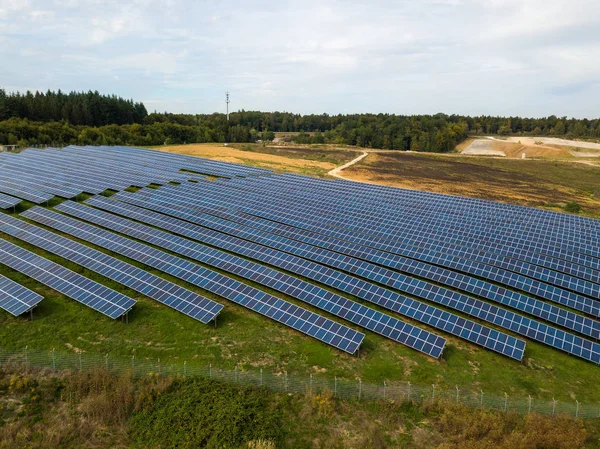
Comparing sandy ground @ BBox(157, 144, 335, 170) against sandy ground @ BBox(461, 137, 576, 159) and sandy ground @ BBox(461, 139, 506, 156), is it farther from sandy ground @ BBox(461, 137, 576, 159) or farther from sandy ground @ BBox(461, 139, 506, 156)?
sandy ground @ BBox(461, 139, 506, 156)

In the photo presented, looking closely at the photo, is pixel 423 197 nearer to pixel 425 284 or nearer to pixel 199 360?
pixel 425 284

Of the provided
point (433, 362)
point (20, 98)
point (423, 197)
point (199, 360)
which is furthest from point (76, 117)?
point (433, 362)

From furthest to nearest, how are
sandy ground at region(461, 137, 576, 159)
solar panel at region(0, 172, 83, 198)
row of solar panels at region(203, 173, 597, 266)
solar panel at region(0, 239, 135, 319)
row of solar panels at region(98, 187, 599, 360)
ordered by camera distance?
sandy ground at region(461, 137, 576, 159) → solar panel at region(0, 172, 83, 198) → row of solar panels at region(203, 173, 597, 266) → solar panel at region(0, 239, 135, 319) → row of solar panels at region(98, 187, 599, 360)

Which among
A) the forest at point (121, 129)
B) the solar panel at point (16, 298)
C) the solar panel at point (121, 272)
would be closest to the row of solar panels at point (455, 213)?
the solar panel at point (121, 272)

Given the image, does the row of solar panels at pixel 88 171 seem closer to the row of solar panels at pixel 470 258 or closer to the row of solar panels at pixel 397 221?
the row of solar panels at pixel 397 221

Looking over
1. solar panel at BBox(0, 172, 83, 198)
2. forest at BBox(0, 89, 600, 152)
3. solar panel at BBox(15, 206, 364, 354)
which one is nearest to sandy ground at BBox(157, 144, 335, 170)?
forest at BBox(0, 89, 600, 152)
